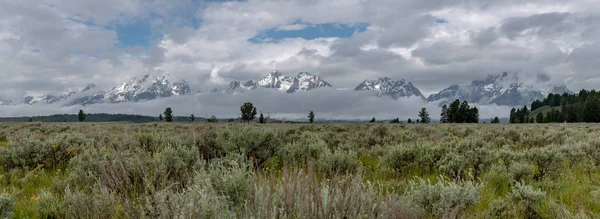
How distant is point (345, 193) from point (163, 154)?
183 inches

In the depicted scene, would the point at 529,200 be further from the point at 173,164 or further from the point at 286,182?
the point at 173,164

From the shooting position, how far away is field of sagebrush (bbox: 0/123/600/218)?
304 centimetres

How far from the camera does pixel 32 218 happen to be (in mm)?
4730

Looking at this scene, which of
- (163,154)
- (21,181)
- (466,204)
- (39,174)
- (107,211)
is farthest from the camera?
(39,174)

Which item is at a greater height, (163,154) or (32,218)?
(163,154)

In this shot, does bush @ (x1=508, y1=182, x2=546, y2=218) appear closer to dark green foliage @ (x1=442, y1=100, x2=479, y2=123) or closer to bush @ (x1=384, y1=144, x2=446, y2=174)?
bush @ (x1=384, y1=144, x2=446, y2=174)

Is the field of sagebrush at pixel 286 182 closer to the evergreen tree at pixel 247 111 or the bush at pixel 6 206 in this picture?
the bush at pixel 6 206

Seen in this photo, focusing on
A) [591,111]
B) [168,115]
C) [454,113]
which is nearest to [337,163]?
[454,113]

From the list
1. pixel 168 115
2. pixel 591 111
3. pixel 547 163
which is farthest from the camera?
pixel 168 115

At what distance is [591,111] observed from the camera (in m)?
107

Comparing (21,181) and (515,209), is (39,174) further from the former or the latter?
(515,209)

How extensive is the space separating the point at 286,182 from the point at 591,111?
135018mm

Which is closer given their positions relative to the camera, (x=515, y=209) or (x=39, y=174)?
(x=515, y=209)

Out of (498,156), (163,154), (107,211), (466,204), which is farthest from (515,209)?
(163,154)
